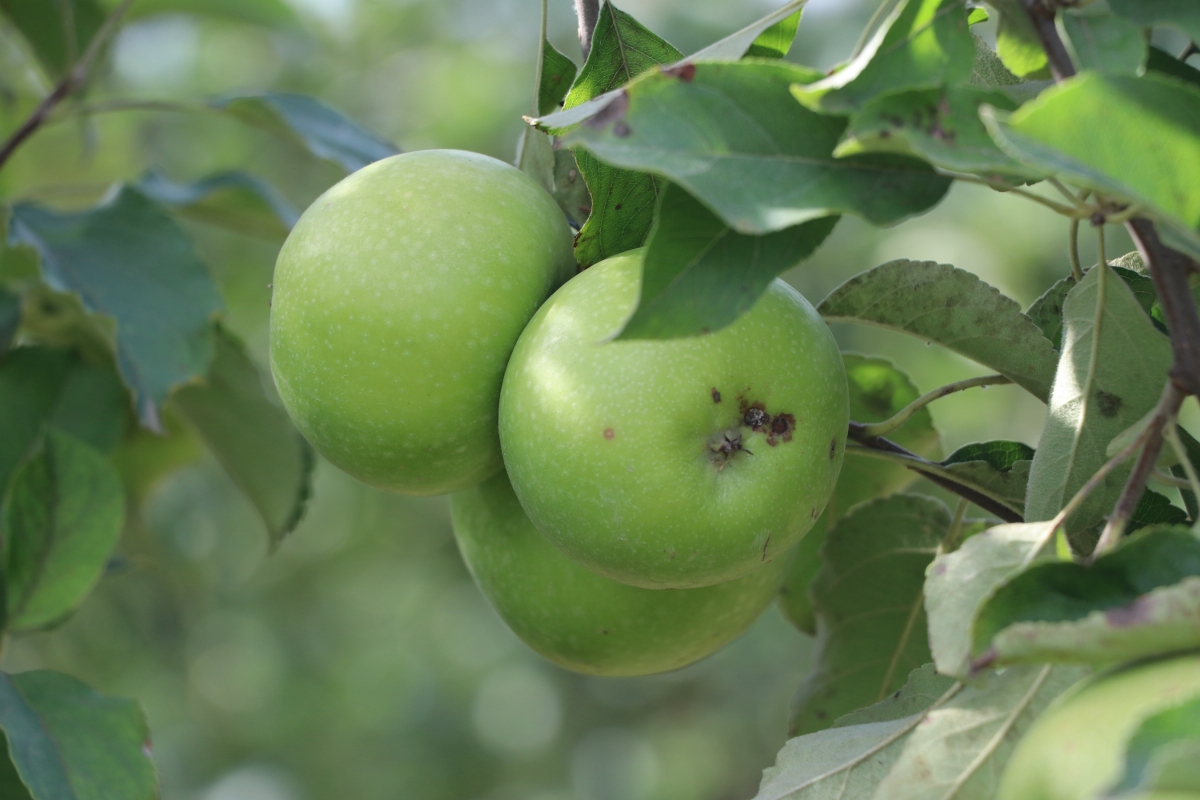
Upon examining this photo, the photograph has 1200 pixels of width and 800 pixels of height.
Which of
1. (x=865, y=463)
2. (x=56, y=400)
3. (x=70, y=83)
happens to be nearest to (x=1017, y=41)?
(x=865, y=463)

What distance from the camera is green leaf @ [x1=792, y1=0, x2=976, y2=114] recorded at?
565 mm

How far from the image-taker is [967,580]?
575 millimetres

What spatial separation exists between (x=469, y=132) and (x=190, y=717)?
9.02 feet

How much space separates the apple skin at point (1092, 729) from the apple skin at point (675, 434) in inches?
8.7

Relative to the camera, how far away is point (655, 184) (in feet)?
2.50

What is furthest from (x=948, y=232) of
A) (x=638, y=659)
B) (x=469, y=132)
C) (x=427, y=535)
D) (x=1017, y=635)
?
(x=1017, y=635)

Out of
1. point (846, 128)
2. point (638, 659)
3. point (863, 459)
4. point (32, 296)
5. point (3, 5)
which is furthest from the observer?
point (3, 5)

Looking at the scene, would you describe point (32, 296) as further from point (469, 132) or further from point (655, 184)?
point (469, 132)

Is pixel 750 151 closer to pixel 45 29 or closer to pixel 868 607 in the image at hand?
pixel 868 607

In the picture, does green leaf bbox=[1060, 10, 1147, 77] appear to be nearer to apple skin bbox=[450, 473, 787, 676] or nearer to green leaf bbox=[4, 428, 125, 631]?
apple skin bbox=[450, 473, 787, 676]

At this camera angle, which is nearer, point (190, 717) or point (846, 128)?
point (846, 128)

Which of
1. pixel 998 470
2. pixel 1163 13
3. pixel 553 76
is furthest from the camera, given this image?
pixel 553 76

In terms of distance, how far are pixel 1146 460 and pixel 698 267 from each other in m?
0.27

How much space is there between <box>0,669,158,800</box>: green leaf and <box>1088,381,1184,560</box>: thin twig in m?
0.78
